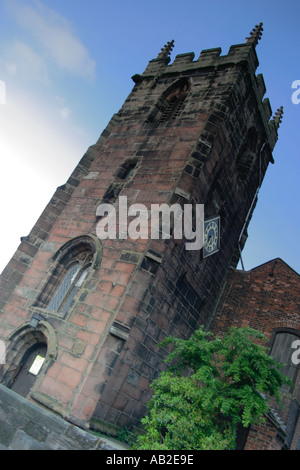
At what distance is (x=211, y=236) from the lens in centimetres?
1186

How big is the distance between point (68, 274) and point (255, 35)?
35.1ft

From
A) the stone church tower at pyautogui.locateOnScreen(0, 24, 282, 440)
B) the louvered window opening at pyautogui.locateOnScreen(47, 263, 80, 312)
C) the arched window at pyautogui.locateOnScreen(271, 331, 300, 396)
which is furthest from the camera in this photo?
the arched window at pyautogui.locateOnScreen(271, 331, 300, 396)

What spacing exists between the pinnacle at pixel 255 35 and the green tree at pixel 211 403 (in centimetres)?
1065

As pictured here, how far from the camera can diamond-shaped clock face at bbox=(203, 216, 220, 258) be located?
1147 centimetres

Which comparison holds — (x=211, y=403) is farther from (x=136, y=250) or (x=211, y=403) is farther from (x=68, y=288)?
(x=68, y=288)

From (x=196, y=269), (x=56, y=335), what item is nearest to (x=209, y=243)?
(x=196, y=269)

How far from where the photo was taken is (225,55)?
13109 mm

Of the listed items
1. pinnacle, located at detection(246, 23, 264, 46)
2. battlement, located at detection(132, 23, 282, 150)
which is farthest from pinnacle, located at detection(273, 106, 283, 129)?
pinnacle, located at detection(246, 23, 264, 46)

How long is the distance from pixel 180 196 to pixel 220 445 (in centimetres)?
576

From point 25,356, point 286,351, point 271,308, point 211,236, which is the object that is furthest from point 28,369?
point 271,308

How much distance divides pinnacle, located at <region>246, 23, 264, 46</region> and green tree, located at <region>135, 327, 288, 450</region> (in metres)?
10.7

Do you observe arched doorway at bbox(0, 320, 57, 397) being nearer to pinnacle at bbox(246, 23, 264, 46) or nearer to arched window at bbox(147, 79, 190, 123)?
arched window at bbox(147, 79, 190, 123)

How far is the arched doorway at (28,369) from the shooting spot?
9102 mm
